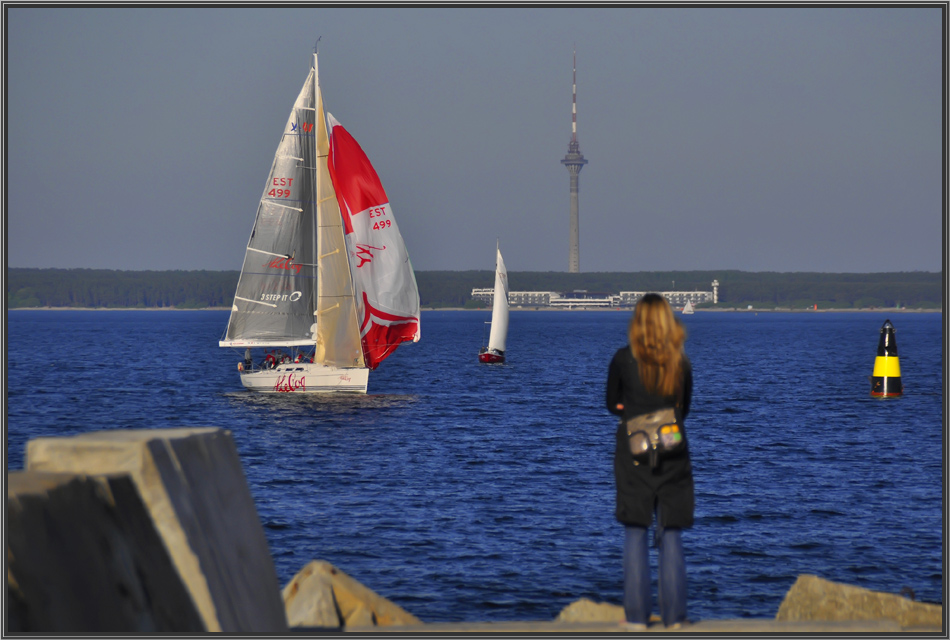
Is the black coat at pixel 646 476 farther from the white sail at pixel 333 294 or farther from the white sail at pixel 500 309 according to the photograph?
the white sail at pixel 500 309

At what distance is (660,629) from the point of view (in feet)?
18.9

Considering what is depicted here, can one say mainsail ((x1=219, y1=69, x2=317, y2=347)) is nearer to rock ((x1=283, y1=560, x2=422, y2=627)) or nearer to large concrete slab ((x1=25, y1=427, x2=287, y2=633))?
rock ((x1=283, y1=560, x2=422, y2=627))

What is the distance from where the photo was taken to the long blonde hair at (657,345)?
5.64m

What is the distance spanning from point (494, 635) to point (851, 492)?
18373 mm

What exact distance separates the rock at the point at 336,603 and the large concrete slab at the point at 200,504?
236cm

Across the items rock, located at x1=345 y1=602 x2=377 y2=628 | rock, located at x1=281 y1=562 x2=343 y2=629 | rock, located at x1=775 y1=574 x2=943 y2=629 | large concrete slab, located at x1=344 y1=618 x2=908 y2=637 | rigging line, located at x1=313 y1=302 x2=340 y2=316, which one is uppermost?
rigging line, located at x1=313 y1=302 x2=340 y2=316

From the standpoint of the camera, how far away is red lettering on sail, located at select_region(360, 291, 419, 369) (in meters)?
40.1

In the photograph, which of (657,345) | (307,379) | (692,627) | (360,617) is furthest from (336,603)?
(307,379)

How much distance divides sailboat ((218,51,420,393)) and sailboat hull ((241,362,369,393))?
1.6 inches

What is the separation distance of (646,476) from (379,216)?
35.5 meters

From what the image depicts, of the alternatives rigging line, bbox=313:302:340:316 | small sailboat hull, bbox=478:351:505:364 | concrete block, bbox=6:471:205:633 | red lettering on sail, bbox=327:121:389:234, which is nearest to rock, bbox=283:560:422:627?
concrete block, bbox=6:471:205:633

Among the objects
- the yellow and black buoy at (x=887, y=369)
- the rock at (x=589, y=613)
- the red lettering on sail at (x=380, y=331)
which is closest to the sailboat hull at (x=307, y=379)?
the red lettering on sail at (x=380, y=331)

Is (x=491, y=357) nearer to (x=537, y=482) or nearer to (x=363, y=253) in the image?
(x=363, y=253)

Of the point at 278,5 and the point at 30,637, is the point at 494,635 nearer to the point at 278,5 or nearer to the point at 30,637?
the point at 30,637
